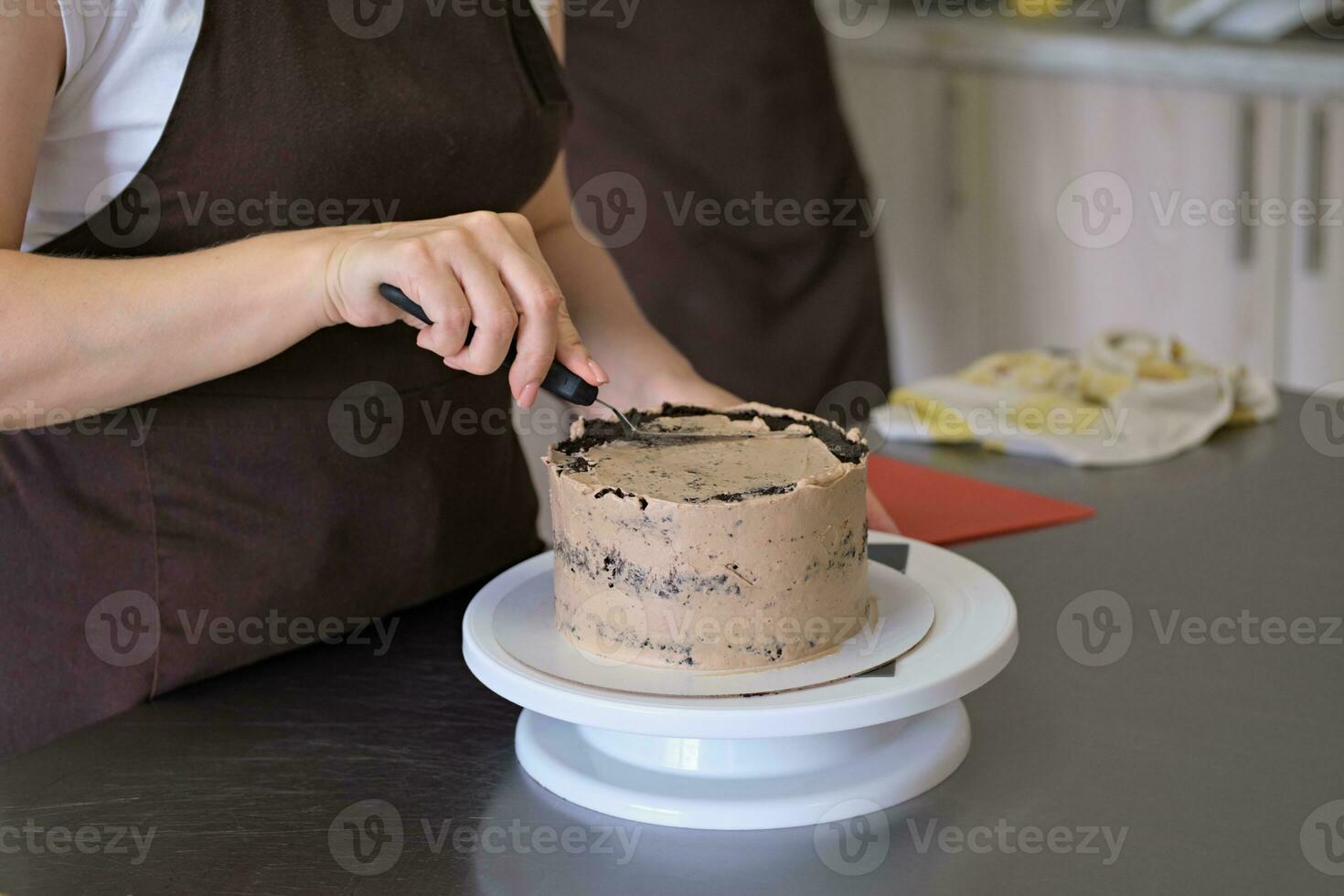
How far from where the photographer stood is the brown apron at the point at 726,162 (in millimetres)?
2520

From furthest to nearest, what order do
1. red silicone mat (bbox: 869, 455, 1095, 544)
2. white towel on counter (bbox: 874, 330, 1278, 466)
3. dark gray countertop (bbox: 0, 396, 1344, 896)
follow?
white towel on counter (bbox: 874, 330, 1278, 466), red silicone mat (bbox: 869, 455, 1095, 544), dark gray countertop (bbox: 0, 396, 1344, 896)

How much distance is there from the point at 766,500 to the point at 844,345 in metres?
1.85

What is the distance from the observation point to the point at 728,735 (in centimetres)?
75

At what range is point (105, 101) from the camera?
0.94 metres

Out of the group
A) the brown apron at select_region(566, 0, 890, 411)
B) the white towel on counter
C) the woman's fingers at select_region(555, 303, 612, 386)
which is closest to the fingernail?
the woman's fingers at select_region(555, 303, 612, 386)

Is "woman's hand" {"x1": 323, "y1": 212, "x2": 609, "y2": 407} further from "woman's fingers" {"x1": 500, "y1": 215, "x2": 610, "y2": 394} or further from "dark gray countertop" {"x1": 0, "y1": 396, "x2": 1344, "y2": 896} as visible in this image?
"dark gray countertop" {"x1": 0, "y1": 396, "x2": 1344, "y2": 896}

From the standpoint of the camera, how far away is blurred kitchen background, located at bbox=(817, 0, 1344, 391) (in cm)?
303

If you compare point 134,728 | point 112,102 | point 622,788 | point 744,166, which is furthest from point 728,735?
point 744,166

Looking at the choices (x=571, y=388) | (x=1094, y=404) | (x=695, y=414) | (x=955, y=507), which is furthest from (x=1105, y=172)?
(x=571, y=388)

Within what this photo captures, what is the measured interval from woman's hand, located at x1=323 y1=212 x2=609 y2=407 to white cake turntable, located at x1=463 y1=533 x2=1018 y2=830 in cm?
19

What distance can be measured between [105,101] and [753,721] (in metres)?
0.62

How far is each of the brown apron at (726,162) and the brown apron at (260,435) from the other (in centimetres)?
141

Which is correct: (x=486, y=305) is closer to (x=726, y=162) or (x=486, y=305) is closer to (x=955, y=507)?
(x=955, y=507)

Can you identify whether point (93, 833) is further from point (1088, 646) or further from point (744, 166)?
point (744, 166)
